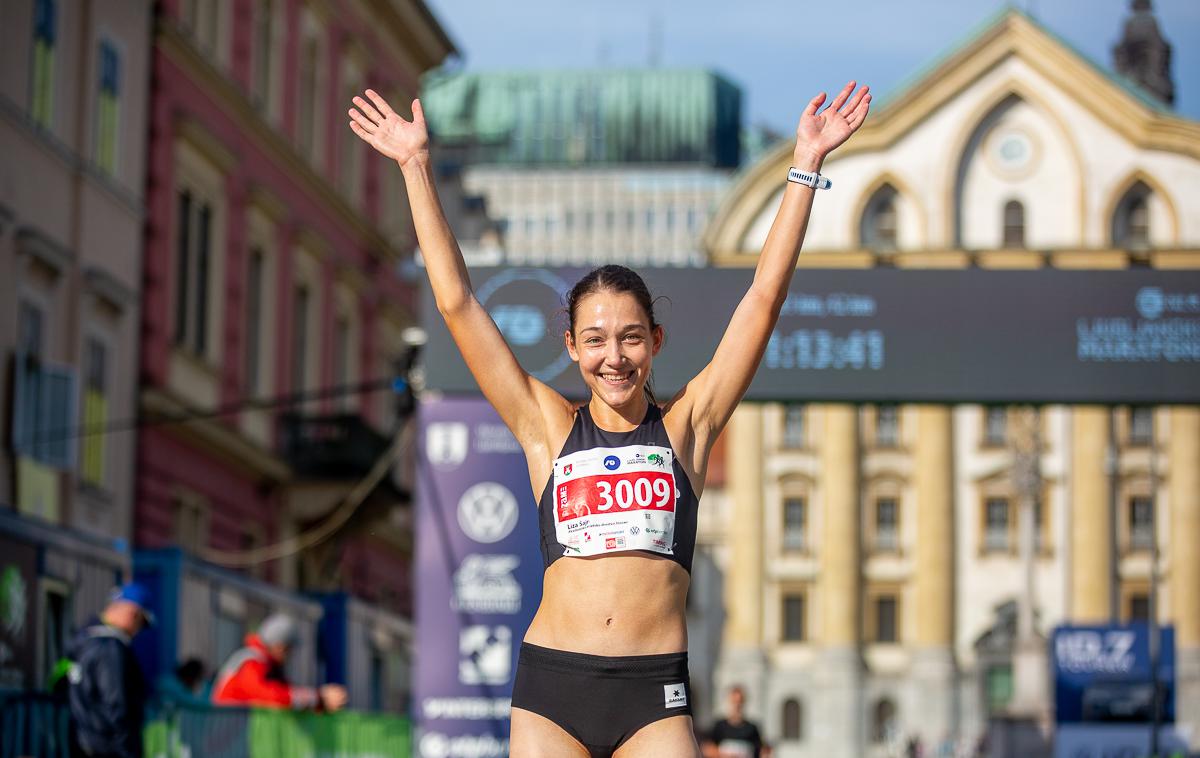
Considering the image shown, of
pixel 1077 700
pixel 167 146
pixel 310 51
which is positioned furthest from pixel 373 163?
pixel 1077 700

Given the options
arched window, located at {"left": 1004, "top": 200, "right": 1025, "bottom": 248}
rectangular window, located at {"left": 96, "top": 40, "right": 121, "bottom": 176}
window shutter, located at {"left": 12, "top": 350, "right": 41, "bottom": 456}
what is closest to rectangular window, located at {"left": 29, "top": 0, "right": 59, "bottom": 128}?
rectangular window, located at {"left": 96, "top": 40, "right": 121, "bottom": 176}

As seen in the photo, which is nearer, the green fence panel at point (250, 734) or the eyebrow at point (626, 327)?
the eyebrow at point (626, 327)

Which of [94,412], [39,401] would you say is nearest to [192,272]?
[94,412]

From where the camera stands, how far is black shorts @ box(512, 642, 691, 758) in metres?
5.12

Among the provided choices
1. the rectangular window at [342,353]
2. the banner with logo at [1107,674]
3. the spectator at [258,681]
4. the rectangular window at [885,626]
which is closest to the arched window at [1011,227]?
the rectangular window at [885,626]

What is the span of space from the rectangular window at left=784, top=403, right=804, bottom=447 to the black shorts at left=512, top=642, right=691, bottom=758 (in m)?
70.3

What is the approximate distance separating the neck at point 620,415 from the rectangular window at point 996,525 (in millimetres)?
69571

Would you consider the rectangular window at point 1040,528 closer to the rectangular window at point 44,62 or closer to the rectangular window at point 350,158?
the rectangular window at point 350,158

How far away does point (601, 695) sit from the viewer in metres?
5.12

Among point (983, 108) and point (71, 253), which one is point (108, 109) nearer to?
point (71, 253)

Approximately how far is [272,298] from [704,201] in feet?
289

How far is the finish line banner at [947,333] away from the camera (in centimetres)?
1948

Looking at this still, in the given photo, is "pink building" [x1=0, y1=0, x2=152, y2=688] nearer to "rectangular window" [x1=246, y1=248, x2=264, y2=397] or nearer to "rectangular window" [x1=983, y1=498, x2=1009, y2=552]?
"rectangular window" [x1=246, y1=248, x2=264, y2=397]

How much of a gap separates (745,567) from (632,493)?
Result: 229 ft
